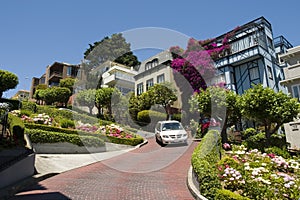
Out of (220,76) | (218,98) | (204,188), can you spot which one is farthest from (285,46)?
(204,188)

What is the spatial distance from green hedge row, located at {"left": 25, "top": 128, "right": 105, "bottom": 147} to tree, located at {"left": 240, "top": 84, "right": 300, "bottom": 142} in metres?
10.1

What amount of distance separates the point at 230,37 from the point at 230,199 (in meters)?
26.7

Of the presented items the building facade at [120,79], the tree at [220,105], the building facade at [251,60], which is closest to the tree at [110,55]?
the building facade at [120,79]

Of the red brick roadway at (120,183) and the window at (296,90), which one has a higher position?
the window at (296,90)

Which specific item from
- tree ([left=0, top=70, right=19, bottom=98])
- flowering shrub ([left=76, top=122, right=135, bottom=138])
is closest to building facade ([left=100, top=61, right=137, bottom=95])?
tree ([left=0, top=70, right=19, bottom=98])

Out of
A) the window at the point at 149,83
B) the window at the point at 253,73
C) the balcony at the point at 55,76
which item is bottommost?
the window at the point at 253,73

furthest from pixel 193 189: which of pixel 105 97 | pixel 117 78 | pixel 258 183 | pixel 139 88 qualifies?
pixel 117 78

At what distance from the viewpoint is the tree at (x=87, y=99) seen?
31195mm

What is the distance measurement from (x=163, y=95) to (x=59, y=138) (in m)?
15.8

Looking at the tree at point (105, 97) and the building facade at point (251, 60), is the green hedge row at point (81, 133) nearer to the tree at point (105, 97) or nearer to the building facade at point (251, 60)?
the tree at point (105, 97)

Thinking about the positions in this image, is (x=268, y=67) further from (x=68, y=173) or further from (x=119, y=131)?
(x=68, y=173)

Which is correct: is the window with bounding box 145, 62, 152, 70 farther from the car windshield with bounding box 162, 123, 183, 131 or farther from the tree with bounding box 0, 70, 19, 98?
the car windshield with bounding box 162, 123, 183, 131

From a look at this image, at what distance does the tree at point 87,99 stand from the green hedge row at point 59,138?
16904mm

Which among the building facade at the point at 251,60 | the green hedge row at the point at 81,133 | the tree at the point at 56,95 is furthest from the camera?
the tree at the point at 56,95
